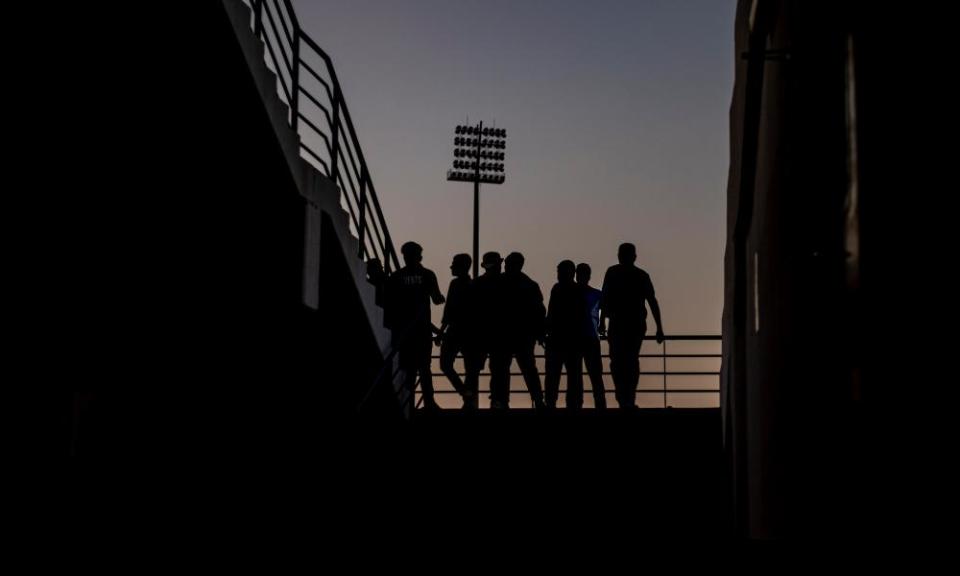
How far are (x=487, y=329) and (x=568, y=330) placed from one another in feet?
2.17

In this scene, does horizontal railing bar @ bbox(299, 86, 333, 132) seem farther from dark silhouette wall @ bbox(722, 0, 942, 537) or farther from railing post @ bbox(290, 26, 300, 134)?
dark silhouette wall @ bbox(722, 0, 942, 537)

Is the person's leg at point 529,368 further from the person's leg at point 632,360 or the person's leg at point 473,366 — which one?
the person's leg at point 632,360

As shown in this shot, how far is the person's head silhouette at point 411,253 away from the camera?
10.2 meters

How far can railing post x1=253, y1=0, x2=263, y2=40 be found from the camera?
25.8 feet

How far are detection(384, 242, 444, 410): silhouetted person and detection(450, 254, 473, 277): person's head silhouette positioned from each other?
0.62 feet

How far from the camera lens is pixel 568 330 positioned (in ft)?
32.4

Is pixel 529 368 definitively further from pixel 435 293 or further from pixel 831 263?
pixel 831 263

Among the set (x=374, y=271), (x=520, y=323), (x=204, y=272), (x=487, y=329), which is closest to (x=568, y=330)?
(x=520, y=323)

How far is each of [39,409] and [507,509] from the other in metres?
3.42

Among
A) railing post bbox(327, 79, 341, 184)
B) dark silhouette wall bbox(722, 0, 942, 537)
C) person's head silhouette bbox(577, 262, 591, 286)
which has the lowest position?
dark silhouette wall bbox(722, 0, 942, 537)

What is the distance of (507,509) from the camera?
7207 mm

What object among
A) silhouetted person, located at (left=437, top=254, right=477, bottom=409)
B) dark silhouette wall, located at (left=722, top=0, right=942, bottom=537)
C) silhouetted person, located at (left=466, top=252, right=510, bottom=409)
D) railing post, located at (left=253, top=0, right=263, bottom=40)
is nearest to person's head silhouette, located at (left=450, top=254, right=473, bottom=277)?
silhouetted person, located at (left=437, top=254, right=477, bottom=409)

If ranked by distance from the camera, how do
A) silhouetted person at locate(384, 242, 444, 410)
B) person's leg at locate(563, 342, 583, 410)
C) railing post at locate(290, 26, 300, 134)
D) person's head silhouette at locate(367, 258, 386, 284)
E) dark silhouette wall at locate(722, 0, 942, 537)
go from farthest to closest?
person's head silhouette at locate(367, 258, 386, 284) → silhouetted person at locate(384, 242, 444, 410) → person's leg at locate(563, 342, 583, 410) → railing post at locate(290, 26, 300, 134) → dark silhouette wall at locate(722, 0, 942, 537)

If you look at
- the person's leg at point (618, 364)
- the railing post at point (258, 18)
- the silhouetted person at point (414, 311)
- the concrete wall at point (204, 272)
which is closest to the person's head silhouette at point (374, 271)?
the silhouetted person at point (414, 311)
